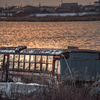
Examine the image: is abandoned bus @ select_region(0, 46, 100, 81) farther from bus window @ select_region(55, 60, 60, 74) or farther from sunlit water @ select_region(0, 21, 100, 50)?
sunlit water @ select_region(0, 21, 100, 50)

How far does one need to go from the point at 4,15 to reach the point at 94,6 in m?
51.6

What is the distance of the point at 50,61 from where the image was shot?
11.7m

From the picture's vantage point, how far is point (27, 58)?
12133 millimetres

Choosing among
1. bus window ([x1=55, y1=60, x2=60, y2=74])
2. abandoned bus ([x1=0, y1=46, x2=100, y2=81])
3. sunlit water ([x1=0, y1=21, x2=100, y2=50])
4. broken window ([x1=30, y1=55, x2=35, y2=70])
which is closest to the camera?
abandoned bus ([x1=0, y1=46, x2=100, y2=81])

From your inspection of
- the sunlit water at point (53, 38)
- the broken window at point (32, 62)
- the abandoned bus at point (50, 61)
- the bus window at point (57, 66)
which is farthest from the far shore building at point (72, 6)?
the bus window at point (57, 66)

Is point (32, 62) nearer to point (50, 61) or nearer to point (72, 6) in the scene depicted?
point (50, 61)

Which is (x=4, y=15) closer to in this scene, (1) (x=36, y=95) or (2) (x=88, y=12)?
(2) (x=88, y=12)

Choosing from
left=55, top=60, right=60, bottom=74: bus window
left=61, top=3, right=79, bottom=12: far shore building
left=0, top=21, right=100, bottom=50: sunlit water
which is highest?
left=61, top=3, right=79, bottom=12: far shore building

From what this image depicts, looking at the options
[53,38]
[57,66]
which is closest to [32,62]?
[57,66]

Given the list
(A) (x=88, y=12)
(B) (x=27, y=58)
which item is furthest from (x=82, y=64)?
(A) (x=88, y=12)

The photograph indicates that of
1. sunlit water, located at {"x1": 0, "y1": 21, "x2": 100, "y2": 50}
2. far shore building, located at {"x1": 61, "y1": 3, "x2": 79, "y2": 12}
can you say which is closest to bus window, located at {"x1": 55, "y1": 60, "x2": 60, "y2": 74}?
sunlit water, located at {"x1": 0, "y1": 21, "x2": 100, "y2": 50}

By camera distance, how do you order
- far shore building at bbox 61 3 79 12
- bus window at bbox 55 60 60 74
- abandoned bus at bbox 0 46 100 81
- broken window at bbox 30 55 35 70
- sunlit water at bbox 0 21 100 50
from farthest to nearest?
1. far shore building at bbox 61 3 79 12
2. sunlit water at bbox 0 21 100 50
3. broken window at bbox 30 55 35 70
4. bus window at bbox 55 60 60 74
5. abandoned bus at bbox 0 46 100 81

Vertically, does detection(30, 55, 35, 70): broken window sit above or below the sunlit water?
above

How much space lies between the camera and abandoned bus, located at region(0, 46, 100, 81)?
10.9 meters
